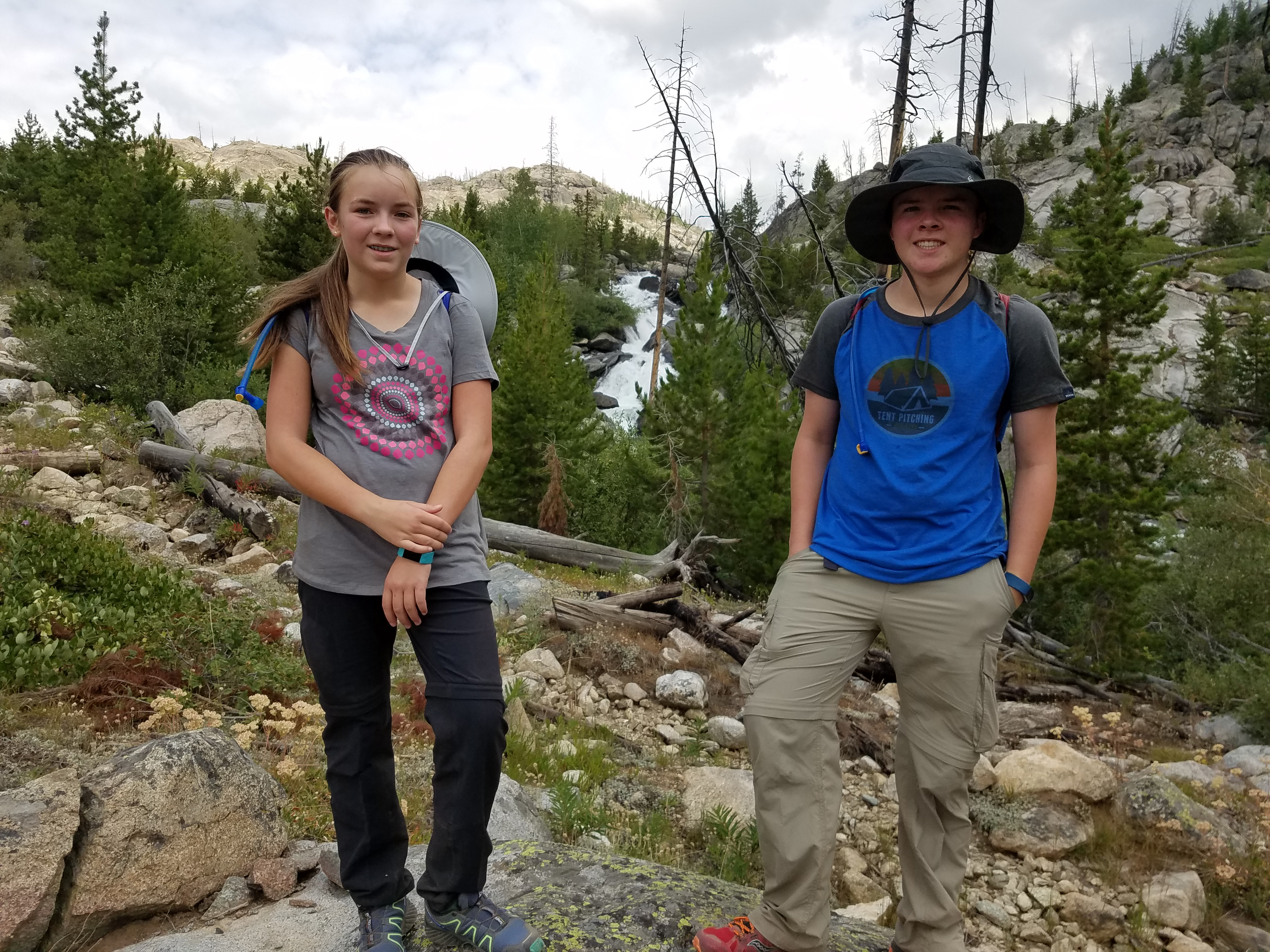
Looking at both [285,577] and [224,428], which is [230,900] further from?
[224,428]

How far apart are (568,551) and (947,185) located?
10399 millimetres

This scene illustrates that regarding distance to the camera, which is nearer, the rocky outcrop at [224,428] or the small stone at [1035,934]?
the small stone at [1035,934]

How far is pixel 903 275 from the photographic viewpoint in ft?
7.54

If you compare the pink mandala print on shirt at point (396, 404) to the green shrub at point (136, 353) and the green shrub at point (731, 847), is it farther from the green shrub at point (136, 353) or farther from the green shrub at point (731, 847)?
the green shrub at point (136, 353)

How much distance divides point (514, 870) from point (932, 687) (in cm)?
141

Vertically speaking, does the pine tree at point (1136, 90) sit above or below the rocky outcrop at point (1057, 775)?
above

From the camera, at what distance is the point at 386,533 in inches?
69.9

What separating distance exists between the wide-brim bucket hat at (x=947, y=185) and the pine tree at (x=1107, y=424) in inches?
652

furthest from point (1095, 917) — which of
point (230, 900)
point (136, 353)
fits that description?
point (136, 353)

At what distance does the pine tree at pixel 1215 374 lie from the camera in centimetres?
4034

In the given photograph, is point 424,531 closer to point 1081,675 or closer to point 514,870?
point 514,870

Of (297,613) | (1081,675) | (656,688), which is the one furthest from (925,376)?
(1081,675)

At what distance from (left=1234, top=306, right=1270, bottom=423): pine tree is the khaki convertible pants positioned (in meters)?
47.1

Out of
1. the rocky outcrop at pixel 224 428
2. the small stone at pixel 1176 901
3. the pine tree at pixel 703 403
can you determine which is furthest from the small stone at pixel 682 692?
the pine tree at pixel 703 403
